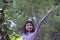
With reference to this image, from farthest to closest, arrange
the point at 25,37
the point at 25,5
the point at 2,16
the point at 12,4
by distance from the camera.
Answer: the point at 2,16, the point at 12,4, the point at 25,5, the point at 25,37

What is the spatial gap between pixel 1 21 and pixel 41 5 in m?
1.41

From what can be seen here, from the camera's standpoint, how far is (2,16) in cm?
502

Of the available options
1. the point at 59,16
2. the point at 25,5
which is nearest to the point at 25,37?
the point at 25,5

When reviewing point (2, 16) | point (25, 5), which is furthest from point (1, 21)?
point (25, 5)

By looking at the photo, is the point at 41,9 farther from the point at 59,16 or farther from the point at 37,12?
the point at 59,16

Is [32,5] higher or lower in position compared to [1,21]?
higher

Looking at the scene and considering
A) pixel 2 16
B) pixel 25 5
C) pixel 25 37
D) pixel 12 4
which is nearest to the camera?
pixel 25 37

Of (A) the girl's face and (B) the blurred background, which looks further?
(B) the blurred background

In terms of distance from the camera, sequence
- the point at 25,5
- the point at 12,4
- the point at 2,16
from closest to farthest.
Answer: the point at 25,5 → the point at 12,4 → the point at 2,16

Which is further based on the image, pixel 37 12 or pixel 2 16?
pixel 2 16

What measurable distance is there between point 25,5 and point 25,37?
3.37 feet

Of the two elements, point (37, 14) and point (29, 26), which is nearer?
point (29, 26)

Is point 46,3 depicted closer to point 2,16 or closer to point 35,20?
point 35,20

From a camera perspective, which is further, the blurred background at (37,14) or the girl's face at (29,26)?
the blurred background at (37,14)
